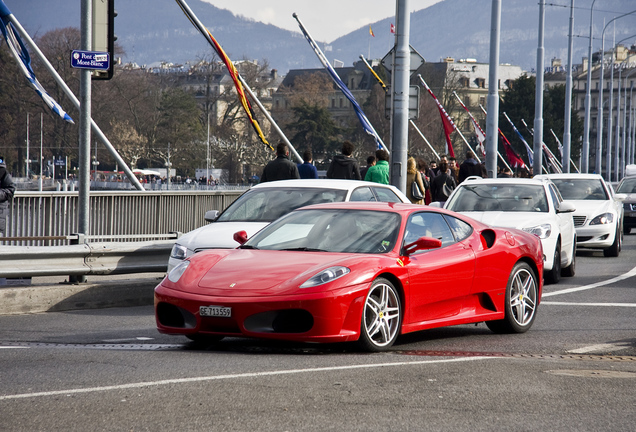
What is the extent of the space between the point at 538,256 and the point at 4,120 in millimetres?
71050

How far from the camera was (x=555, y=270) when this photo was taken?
14789mm

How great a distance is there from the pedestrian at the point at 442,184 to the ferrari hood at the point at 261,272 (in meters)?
14.4

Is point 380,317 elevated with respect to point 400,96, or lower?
lower

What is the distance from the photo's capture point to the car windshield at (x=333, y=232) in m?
8.28

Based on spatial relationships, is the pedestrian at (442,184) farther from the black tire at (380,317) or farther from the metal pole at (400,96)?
the black tire at (380,317)

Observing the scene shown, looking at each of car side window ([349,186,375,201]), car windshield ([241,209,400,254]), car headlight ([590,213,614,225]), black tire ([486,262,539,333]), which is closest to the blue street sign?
car side window ([349,186,375,201])

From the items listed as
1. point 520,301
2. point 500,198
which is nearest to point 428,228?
point 520,301

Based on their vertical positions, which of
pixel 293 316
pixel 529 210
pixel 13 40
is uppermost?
pixel 13 40

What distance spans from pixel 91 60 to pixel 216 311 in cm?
614

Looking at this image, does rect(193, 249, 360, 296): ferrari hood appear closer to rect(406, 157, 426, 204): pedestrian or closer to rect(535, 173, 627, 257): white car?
rect(406, 157, 426, 204): pedestrian

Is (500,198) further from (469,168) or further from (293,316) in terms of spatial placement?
(469,168)

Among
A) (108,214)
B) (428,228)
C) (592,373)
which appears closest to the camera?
(592,373)

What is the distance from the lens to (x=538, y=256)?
988cm

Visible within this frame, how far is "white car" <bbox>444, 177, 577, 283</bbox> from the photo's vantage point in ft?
48.1
